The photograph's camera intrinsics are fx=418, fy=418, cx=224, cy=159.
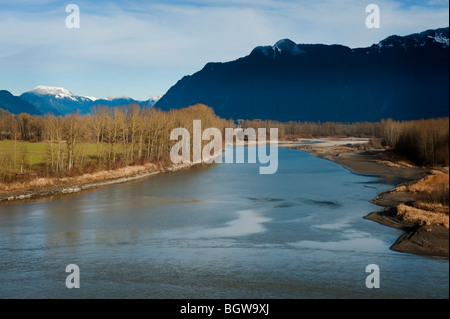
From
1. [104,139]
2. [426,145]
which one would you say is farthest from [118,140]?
[426,145]

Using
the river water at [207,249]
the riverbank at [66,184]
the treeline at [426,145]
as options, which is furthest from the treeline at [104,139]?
the treeline at [426,145]

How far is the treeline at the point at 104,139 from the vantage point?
45.1 meters

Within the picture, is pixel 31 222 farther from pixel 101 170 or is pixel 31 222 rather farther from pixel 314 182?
pixel 314 182

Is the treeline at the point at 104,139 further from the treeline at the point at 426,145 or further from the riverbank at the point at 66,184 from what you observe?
the treeline at the point at 426,145

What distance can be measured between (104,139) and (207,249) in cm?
3933

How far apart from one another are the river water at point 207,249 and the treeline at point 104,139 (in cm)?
1077

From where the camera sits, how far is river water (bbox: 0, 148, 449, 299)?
15.4 metres

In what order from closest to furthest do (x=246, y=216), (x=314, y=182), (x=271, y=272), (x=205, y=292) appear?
(x=205, y=292) → (x=271, y=272) → (x=246, y=216) → (x=314, y=182)

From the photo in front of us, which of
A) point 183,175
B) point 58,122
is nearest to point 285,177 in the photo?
point 183,175

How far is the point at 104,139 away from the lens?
55.7 meters

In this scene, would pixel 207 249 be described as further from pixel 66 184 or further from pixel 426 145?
pixel 426 145

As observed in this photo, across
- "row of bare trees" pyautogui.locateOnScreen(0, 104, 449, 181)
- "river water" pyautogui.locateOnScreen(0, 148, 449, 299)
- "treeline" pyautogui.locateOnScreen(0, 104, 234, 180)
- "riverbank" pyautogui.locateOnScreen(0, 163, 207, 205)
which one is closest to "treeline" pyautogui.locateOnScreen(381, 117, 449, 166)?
"row of bare trees" pyautogui.locateOnScreen(0, 104, 449, 181)

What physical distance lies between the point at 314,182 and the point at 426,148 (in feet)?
60.1

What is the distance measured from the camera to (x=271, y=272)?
16.9 m
